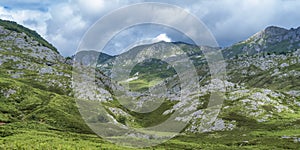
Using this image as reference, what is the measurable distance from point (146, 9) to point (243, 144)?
354 ft

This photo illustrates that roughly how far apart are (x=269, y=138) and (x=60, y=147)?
130m

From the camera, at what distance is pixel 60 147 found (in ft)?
376

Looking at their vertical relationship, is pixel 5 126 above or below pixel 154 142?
above

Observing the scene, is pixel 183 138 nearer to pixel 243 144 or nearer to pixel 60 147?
pixel 243 144

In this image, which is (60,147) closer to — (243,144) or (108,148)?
(108,148)

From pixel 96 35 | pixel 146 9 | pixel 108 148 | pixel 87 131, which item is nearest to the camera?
pixel 96 35

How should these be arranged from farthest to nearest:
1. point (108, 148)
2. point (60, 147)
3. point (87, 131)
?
1. point (87, 131)
2. point (108, 148)
3. point (60, 147)

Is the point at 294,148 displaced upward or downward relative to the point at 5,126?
downward

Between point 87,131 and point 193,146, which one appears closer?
point 193,146

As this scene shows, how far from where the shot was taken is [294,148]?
6073 inches

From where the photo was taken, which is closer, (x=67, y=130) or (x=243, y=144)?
(x=243, y=144)

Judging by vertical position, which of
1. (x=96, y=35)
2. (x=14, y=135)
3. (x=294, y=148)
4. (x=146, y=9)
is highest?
(x=146, y=9)

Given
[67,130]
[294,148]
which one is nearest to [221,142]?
[294,148]

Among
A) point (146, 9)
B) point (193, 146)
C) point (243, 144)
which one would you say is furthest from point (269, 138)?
point (146, 9)
